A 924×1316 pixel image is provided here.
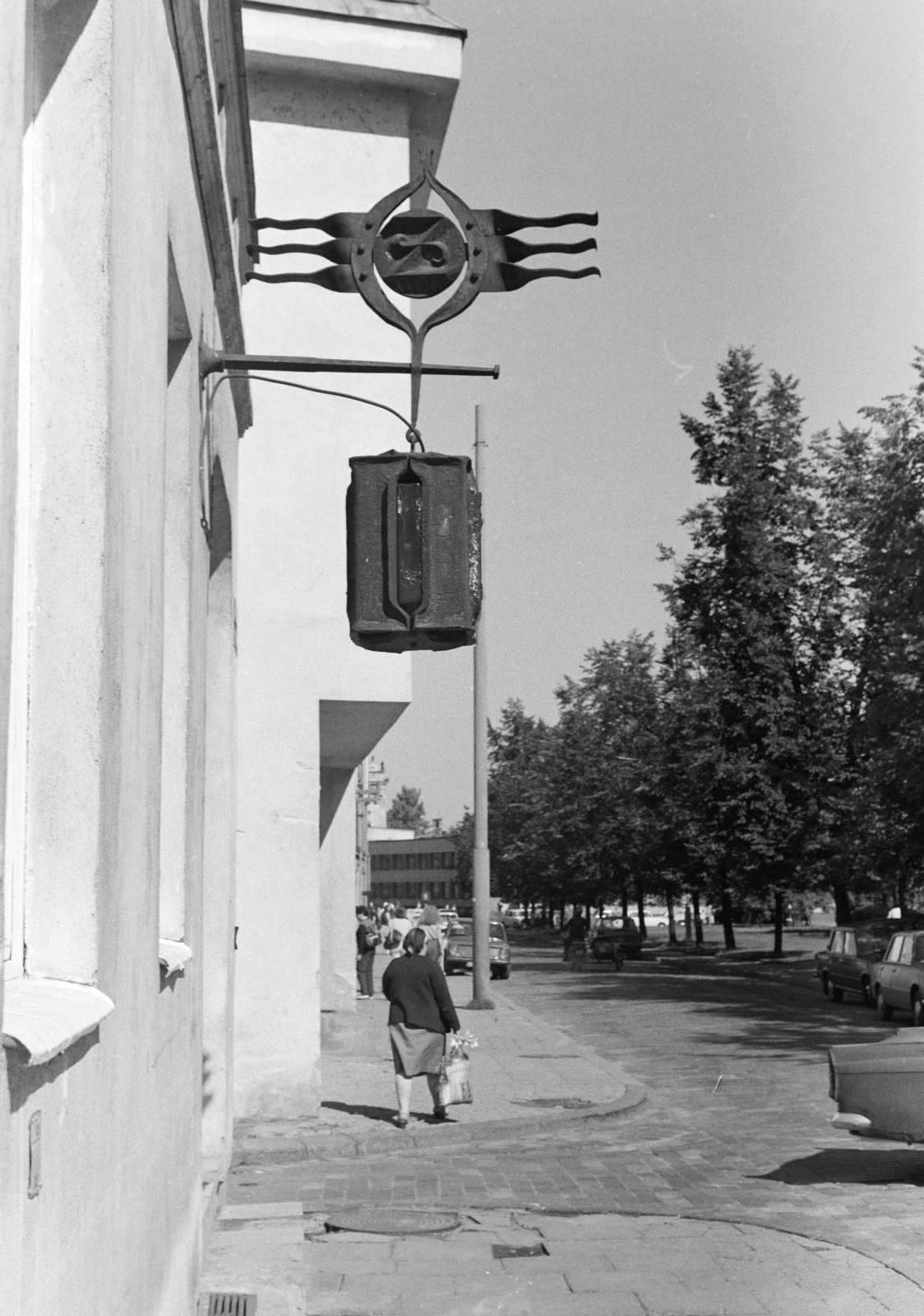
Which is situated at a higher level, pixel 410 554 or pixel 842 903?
pixel 410 554

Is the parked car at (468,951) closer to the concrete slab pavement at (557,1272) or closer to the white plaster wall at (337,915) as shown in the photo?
the white plaster wall at (337,915)

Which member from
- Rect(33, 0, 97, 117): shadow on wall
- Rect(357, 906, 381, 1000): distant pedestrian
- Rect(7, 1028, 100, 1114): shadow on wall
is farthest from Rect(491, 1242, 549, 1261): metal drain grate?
Rect(357, 906, 381, 1000): distant pedestrian

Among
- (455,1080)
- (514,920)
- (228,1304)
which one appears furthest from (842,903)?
(514,920)

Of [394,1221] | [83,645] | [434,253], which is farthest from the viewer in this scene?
[394,1221]

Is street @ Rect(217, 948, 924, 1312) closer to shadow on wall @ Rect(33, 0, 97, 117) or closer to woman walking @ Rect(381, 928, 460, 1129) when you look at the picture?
woman walking @ Rect(381, 928, 460, 1129)

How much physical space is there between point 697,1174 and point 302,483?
21.8 feet

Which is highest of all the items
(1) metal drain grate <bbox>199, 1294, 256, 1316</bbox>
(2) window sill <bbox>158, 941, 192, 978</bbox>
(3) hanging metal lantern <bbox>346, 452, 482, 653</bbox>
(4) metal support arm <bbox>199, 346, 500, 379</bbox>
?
(4) metal support arm <bbox>199, 346, 500, 379</bbox>

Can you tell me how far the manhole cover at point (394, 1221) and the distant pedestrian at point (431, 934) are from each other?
448cm

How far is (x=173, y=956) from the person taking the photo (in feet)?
18.8

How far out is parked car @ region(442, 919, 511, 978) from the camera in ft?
139

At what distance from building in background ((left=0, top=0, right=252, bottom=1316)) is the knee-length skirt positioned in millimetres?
8135

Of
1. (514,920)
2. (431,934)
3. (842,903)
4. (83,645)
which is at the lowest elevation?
(514,920)

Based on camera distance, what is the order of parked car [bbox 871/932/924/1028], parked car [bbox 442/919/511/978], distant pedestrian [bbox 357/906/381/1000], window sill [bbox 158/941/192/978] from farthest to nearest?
parked car [bbox 442/919/511/978] → distant pedestrian [bbox 357/906/381/1000] → parked car [bbox 871/932/924/1028] → window sill [bbox 158/941/192/978]

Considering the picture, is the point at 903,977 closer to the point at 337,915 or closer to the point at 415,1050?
the point at 337,915
